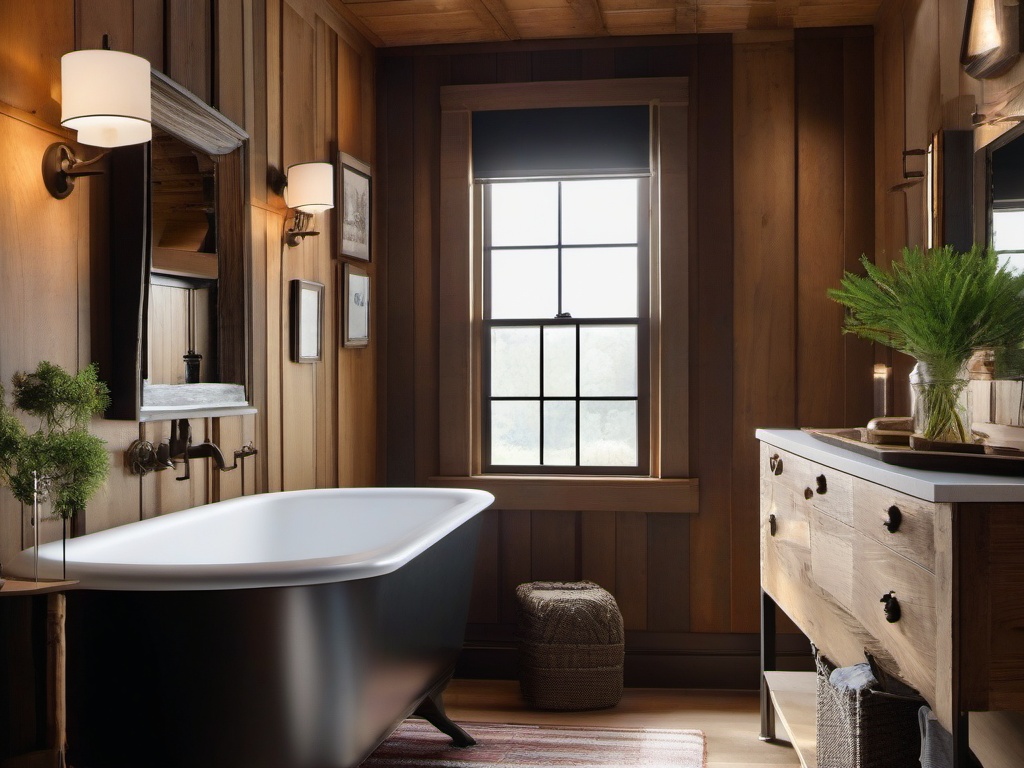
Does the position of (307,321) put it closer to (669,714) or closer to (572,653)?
(572,653)

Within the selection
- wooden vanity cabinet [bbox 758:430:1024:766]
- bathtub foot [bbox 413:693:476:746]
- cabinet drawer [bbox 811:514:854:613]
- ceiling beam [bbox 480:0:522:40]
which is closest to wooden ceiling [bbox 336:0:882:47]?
ceiling beam [bbox 480:0:522:40]

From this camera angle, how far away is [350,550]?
2.97 meters

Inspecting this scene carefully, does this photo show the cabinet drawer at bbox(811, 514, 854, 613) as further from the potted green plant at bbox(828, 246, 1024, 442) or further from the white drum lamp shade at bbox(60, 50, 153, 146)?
the white drum lamp shade at bbox(60, 50, 153, 146)

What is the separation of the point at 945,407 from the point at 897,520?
1.13ft

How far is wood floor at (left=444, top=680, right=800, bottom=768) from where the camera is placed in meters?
2.95

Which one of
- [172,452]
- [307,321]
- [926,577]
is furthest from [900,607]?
[307,321]

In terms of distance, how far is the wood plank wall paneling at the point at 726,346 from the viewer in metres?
3.68

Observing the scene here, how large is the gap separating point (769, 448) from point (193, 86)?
199cm

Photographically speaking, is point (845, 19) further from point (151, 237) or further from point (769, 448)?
point (151, 237)

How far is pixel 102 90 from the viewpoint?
6.16 ft

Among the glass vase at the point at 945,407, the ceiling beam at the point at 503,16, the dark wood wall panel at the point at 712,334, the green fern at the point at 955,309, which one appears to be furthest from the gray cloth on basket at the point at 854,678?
the ceiling beam at the point at 503,16

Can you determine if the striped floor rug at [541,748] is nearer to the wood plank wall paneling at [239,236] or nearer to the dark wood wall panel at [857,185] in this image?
the wood plank wall paneling at [239,236]

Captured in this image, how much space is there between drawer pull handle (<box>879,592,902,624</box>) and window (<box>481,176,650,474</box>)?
6.88 feet

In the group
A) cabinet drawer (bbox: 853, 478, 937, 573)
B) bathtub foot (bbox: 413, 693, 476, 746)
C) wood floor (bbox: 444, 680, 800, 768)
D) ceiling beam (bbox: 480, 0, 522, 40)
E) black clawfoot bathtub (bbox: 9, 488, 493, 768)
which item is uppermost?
ceiling beam (bbox: 480, 0, 522, 40)
